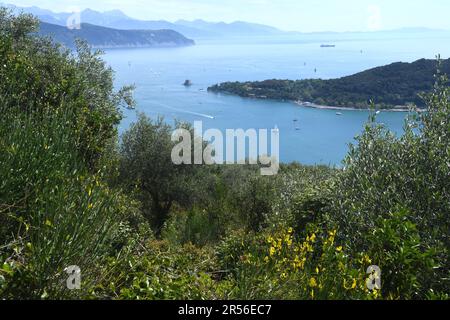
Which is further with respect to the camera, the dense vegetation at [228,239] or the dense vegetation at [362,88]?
the dense vegetation at [362,88]

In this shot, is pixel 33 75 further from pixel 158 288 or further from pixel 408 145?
pixel 408 145

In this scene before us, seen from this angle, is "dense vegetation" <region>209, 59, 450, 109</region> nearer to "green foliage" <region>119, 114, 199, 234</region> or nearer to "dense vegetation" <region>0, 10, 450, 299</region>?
"green foliage" <region>119, 114, 199, 234</region>

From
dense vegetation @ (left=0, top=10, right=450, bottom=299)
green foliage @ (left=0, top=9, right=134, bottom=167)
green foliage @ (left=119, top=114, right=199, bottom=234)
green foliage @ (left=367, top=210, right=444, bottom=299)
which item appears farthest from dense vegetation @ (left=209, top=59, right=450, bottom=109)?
green foliage @ (left=367, top=210, right=444, bottom=299)

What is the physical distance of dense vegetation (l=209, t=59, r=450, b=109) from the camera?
52.2 m

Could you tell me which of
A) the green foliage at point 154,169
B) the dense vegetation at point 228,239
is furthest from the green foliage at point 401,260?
the green foliage at point 154,169

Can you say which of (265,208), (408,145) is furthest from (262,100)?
(408,145)

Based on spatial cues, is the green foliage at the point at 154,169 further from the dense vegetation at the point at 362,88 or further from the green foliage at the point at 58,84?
the dense vegetation at the point at 362,88

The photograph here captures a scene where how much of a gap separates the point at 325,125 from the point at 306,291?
6373 cm

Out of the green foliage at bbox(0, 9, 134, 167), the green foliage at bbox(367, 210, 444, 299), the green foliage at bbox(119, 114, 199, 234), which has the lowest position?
the green foliage at bbox(119, 114, 199, 234)

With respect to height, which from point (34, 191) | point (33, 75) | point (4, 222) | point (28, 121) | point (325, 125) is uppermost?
point (33, 75)

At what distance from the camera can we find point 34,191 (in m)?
3.65

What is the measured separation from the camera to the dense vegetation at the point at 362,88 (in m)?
52.2

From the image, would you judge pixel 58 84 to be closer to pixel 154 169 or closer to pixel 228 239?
pixel 228 239

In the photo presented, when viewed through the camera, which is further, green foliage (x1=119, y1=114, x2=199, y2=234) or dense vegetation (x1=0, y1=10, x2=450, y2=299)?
green foliage (x1=119, y1=114, x2=199, y2=234)
